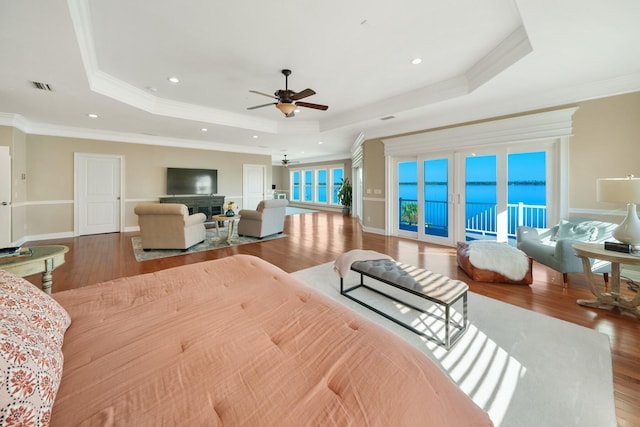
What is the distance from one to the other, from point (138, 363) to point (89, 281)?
343cm

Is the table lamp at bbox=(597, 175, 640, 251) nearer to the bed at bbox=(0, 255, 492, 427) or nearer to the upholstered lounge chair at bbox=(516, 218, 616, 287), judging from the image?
the upholstered lounge chair at bbox=(516, 218, 616, 287)

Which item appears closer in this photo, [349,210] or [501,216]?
[501,216]

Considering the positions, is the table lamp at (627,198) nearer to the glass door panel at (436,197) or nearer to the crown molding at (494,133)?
the crown molding at (494,133)

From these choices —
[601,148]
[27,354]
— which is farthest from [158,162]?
[601,148]

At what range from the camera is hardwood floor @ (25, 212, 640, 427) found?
→ 1837 millimetres

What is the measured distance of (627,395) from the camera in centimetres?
152

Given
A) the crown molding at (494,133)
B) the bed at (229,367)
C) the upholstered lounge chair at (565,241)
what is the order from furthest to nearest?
the crown molding at (494,133) < the upholstered lounge chair at (565,241) < the bed at (229,367)

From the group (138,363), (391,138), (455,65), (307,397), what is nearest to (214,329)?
(138,363)

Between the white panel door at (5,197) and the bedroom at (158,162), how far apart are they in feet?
0.85

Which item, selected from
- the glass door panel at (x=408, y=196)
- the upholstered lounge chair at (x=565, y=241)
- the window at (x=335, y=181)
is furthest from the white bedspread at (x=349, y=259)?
the window at (x=335, y=181)

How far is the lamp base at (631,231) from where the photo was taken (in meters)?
2.43

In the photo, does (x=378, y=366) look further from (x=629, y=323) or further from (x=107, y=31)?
(x=107, y=31)

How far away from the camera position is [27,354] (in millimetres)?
730

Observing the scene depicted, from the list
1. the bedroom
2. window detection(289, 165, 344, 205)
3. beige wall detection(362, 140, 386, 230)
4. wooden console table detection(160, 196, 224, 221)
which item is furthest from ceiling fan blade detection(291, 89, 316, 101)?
window detection(289, 165, 344, 205)
